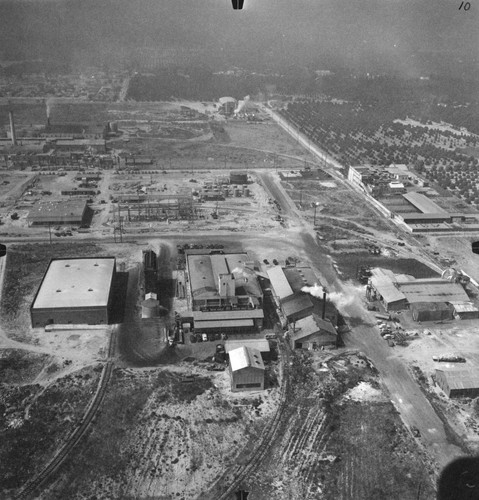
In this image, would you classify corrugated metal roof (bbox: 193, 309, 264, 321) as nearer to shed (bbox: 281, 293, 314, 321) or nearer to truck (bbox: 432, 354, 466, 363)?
shed (bbox: 281, 293, 314, 321)

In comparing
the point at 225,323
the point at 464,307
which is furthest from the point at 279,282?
the point at 464,307

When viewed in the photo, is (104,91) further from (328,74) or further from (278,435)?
(278,435)

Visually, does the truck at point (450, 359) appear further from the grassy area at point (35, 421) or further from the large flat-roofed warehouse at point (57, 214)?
the large flat-roofed warehouse at point (57, 214)

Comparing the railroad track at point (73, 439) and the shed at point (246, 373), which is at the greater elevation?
the shed at point (246, 373)

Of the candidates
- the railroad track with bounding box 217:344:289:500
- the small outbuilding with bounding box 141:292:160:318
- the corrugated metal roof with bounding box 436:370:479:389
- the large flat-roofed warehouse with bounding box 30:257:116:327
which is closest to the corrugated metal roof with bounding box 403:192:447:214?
the corrugated metal roof with bounding box 436:370:479:389

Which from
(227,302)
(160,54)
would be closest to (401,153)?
(227,302)

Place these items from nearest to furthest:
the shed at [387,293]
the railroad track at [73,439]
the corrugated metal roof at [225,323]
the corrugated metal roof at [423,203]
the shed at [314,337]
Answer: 1. the railroad track at [73,439]
2. the shed at [314,337]
3. the corrugated metal roof at [225,323]
4. the shed at [387,293]
5. the corrugated metal roof at [423,203]

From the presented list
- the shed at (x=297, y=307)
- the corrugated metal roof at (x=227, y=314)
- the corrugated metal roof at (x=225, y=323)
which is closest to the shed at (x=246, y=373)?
the corrugated metal roof at (x=225, y=323)
